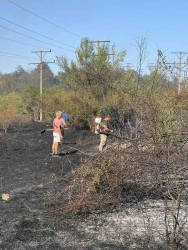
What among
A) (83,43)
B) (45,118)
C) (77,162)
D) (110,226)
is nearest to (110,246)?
(110,226)

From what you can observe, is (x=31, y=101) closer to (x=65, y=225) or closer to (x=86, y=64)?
(x=86, y=64)

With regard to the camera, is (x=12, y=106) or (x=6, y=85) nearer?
(x=12, y=106)

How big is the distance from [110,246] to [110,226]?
0.80 m

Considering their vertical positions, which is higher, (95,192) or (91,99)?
(91,99)

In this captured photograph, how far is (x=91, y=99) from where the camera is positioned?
2564cm

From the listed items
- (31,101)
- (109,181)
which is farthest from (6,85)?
(109,181)

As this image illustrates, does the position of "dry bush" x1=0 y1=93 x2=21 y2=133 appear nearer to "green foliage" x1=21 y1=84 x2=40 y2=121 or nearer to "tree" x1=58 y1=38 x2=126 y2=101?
"green foliage" x1=21 y1=84 x2=40 y2=121

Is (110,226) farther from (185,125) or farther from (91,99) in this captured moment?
(91,99)

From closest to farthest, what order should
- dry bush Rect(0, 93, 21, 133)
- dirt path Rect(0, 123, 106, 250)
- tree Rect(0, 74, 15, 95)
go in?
dirt path Rect(0, 123, 106, 250) → dry bush Rect(0, 93, 21, 133) → tree Rect(0, 74, 15, 95)

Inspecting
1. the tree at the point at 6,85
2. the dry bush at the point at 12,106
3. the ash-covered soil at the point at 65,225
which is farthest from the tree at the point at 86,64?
the tree at the point at 6,85

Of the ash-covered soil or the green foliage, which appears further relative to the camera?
the green foliage

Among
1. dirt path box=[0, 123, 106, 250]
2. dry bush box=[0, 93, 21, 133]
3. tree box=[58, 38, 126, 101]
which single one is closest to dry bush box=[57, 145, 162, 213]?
dirt path box=[0, 123, 106, 250]

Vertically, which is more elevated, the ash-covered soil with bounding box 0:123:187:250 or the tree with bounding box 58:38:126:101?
the tree with bounding box 58:38:126:101

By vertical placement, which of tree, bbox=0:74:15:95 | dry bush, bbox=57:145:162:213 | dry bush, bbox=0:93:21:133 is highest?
tree, bbox=0:74:15:95
